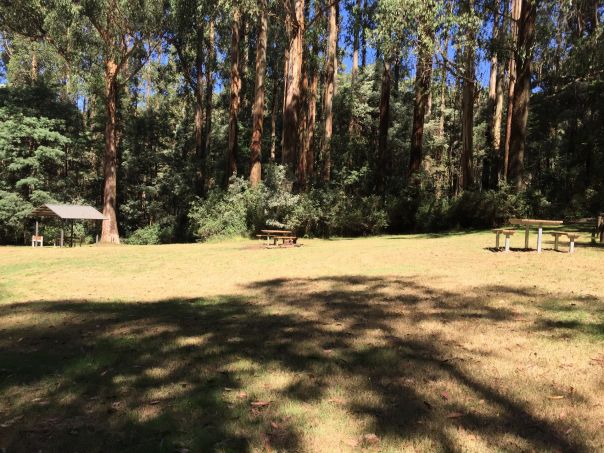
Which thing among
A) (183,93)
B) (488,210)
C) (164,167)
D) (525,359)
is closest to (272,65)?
(183,93)

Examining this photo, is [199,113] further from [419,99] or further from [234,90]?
[419,99]

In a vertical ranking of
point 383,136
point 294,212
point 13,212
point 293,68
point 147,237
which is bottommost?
point 147,237

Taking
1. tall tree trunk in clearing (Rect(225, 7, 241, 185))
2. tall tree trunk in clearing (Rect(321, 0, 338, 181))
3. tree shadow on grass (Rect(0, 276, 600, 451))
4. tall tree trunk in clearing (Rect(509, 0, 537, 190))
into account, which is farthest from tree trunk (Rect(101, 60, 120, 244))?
tree shadow on grass (Rect(0, 276, 600, 451))

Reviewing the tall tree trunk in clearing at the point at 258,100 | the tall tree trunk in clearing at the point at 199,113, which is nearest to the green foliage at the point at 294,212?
the tall tree trunk in clearing at the point at 258,100

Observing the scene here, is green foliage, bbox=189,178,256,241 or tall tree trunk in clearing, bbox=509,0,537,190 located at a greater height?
tall tree trunk in clearing, bbox=509,0,537,190

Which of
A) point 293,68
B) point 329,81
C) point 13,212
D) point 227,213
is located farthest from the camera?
point 13,212

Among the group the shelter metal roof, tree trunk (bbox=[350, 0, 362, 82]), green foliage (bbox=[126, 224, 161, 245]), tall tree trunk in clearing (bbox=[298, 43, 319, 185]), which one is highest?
tree trunk (bbox=[350, 0, 362, 82])

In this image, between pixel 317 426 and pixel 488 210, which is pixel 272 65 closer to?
pixel 488 210

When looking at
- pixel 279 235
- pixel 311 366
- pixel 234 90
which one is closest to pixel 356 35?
pixel 234 90

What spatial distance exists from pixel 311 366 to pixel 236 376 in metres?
0.71

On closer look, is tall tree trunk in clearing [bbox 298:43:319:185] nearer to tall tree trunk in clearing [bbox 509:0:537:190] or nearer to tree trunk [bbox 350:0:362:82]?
tree trunk [bbox 350:0:362:82]

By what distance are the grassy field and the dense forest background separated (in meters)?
13.1

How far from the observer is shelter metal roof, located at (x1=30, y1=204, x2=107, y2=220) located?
2733 cm

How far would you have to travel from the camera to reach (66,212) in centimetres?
2783
